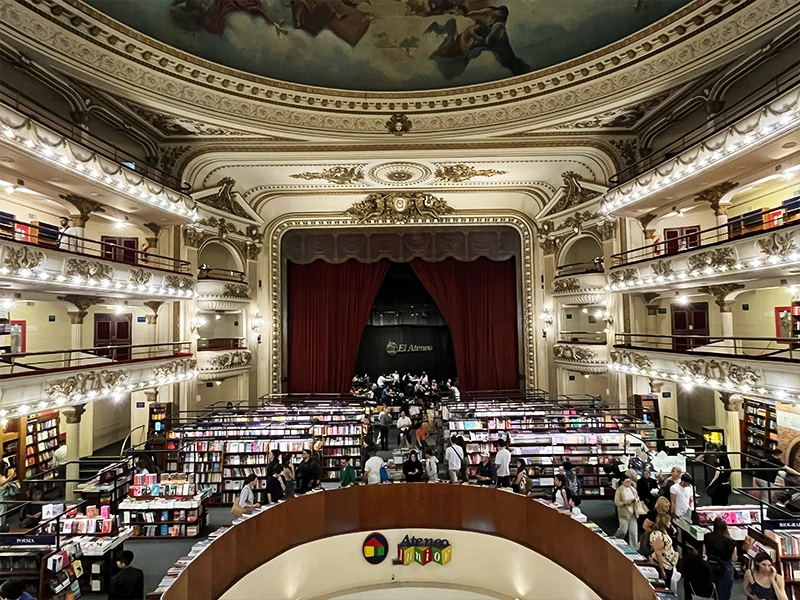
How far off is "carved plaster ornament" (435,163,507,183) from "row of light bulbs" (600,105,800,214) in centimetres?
367

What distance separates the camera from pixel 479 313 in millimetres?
16422

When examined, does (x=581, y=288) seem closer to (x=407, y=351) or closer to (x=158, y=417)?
(x=407, y=351)

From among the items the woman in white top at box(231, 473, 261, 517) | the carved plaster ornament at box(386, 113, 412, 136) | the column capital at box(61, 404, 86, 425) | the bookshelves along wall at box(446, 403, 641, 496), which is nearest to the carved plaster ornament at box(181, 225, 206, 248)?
the column capital at box(61, 404, 86, 425)

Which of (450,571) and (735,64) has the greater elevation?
(735,64)

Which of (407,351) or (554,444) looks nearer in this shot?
(554,444)

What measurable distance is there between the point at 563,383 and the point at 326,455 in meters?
8.85

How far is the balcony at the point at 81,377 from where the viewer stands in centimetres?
651

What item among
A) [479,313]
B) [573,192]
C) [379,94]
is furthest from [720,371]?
[379,94]

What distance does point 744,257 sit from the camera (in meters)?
7.21

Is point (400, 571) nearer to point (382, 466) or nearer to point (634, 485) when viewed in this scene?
point (382, 466)

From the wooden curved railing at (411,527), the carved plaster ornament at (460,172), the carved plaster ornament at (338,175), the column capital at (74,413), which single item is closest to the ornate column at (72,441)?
the column capital at (74,413)

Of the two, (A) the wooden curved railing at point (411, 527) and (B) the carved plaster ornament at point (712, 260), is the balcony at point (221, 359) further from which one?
(B) the carved plaster ornament at point (712, 260)

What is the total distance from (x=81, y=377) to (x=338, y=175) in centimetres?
864

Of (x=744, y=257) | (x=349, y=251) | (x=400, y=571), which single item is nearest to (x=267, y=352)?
(x=349, y=251)
